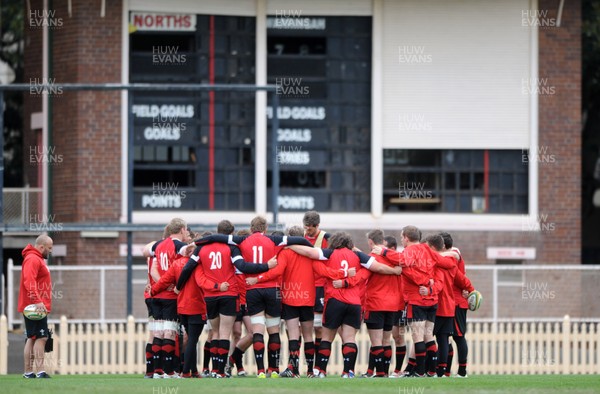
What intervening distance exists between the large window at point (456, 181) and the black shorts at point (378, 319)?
9.58m

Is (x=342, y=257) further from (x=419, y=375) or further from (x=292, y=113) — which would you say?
(x=292, y=113)

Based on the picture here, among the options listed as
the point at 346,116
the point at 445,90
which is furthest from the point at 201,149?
the point at 445,90

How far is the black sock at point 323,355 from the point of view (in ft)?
61.8

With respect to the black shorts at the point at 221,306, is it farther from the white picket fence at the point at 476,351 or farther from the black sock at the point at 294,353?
the white picket fence at the point at 476,351

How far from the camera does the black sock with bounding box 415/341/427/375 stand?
19.2m

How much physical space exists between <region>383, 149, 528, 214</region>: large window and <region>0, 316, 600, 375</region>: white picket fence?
385cm

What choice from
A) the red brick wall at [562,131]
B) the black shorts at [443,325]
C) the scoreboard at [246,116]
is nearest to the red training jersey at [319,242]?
the black shorts at [443,325]

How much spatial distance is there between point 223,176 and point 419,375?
964 cm

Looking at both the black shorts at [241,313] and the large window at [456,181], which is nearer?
the black shorts at [241,313]

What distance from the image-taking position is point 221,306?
60.5 feet

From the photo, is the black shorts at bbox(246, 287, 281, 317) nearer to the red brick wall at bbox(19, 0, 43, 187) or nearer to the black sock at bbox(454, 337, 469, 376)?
the black sock at bbox(454, 337, 469, 376)

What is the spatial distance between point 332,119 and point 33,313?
34.4 feet

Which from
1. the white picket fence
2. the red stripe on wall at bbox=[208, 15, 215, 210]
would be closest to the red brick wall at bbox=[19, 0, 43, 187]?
the red stripe on wall at bbox=[208, 15, 215, 210]

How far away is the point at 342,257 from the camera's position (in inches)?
733
